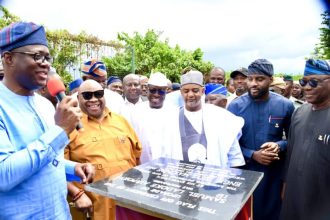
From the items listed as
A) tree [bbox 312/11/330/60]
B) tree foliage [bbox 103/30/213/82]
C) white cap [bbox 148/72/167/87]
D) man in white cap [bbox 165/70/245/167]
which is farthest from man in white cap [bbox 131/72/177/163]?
tree [bbox 312/11/330/60]

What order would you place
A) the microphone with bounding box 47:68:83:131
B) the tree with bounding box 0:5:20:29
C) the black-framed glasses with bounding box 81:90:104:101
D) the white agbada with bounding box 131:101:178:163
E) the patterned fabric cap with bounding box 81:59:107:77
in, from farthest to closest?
1. the tree with bounding box 0:5:20:29
2. the patterned fabric cap with bounding box 81:59:107:77
3. the white agbada with bounding box 131:101:178:163
4. the black-framed glasses with bounding box 81:90:104:101
5. the microphone with bounding box 47:68:83:131

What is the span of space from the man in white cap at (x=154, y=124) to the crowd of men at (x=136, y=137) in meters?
0.01

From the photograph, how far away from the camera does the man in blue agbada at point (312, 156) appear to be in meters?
2.80

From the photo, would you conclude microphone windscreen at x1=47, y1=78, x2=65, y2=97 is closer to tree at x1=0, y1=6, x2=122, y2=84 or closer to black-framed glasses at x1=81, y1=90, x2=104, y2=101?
black-framed glasses at x1=81, y1=90, x2=104, y2=101

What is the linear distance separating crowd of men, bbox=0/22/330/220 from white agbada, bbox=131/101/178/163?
13mm

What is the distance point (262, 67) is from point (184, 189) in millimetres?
2244

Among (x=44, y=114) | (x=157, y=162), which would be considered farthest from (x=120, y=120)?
(x=44, y=114)

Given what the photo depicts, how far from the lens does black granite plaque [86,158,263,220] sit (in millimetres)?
1759

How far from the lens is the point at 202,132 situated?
10.8 feet

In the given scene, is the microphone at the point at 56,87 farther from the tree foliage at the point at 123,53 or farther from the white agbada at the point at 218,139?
the tree foliage at the point at 123,53

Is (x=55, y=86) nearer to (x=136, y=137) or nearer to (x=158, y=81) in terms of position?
(x=136, y=137)

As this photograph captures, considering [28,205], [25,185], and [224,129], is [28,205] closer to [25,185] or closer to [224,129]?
[25,185]

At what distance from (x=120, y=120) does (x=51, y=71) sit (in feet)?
4.19

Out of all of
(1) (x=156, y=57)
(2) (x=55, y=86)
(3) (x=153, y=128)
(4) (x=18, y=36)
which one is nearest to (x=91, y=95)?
(3) (x=153, y=128)
